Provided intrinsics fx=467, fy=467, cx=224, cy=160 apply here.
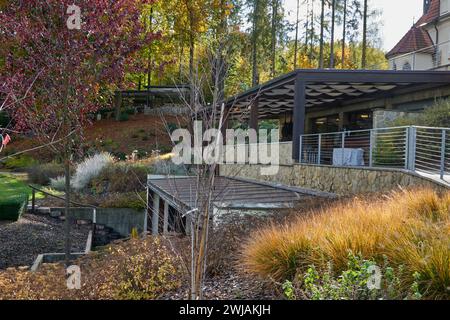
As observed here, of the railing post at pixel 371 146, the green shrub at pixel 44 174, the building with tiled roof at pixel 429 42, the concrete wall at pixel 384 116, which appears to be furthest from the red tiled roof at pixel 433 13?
the green shrub at pixel 44 174

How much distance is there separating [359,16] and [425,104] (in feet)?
62.2

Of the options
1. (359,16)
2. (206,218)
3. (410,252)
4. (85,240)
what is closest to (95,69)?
(85,240)

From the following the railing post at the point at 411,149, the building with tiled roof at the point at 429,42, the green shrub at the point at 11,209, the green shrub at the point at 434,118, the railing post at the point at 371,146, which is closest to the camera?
the railing post at the point at 411,149

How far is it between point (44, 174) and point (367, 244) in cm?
1813

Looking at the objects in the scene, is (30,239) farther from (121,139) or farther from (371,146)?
(121,139)

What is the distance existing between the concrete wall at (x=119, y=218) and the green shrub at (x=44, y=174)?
6.51m

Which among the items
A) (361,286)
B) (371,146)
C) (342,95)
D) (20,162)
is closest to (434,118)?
(371,146)

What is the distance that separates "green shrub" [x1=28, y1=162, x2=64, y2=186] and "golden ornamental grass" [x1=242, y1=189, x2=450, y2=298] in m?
16.5

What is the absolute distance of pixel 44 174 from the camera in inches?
784

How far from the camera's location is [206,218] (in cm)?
388

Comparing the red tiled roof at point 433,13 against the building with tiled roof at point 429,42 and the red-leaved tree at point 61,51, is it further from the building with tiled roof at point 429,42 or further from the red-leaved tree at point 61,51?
the red-leaved tree at point 61,51

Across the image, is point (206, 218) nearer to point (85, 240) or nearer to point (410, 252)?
point (410, 252)

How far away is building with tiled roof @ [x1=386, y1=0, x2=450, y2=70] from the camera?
62.3ft

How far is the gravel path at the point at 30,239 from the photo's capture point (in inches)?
345
